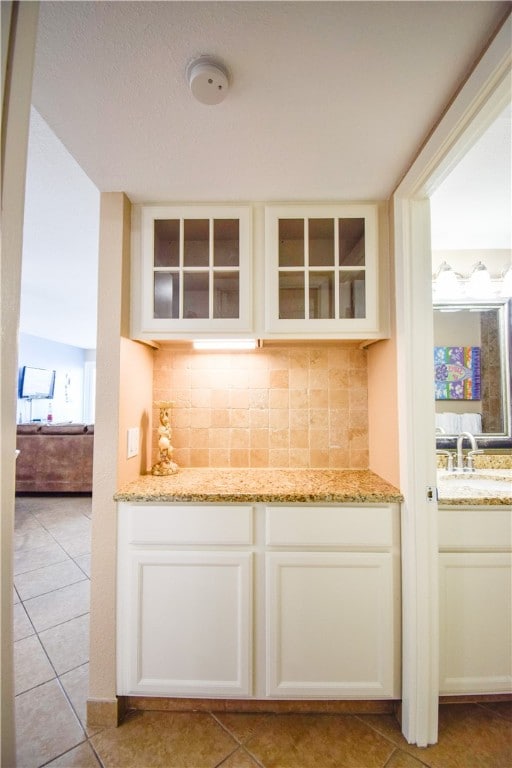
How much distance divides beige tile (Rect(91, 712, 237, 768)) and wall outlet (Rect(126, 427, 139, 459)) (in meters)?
1.07

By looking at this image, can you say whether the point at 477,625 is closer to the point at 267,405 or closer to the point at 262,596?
the point at 262,596

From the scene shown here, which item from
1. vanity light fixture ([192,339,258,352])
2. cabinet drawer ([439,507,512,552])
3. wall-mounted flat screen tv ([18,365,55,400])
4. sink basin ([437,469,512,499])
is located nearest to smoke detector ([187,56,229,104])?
vanity light fixture ([192,339,258,352])

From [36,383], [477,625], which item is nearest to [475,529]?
[477,625]

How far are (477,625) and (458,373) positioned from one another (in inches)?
49.8

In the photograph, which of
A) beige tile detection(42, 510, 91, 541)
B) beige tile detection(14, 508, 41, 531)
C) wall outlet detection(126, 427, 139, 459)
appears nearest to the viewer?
wall outlet detection(126, 427, 139, 459)

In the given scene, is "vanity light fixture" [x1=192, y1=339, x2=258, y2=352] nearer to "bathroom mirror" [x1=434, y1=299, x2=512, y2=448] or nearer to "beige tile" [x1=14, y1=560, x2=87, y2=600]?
"bathroom mirror" [x1=434, y1=299, x2=512, y2=448]

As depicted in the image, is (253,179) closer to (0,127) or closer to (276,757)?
(0,127)

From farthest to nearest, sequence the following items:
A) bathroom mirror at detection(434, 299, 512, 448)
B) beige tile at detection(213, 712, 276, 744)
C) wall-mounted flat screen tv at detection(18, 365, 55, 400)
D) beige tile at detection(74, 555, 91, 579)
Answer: wall-mounted flat screen tv at detection(18, 365, 55, 400), beige tile at detection(74, 555, 91, 579), bathroom mirror at detection(434, 299, 512, 448), beige tile at detection(213, 712, 276, 744)

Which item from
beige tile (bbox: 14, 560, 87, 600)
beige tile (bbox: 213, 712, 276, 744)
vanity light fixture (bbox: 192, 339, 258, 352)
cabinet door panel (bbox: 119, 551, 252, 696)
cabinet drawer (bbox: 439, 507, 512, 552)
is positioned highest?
vanity light fixture (bbox: 192, 339, 258, 352)

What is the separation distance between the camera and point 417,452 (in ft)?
4.33

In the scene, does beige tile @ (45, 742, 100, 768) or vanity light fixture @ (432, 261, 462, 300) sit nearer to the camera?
beige tile @ (45, 742, 100, 768)

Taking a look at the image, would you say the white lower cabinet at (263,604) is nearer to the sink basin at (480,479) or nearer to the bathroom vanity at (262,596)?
the bathroom vanity at (262,596)

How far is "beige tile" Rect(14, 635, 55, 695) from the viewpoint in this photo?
158 centimetres

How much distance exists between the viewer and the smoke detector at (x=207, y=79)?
896mm
